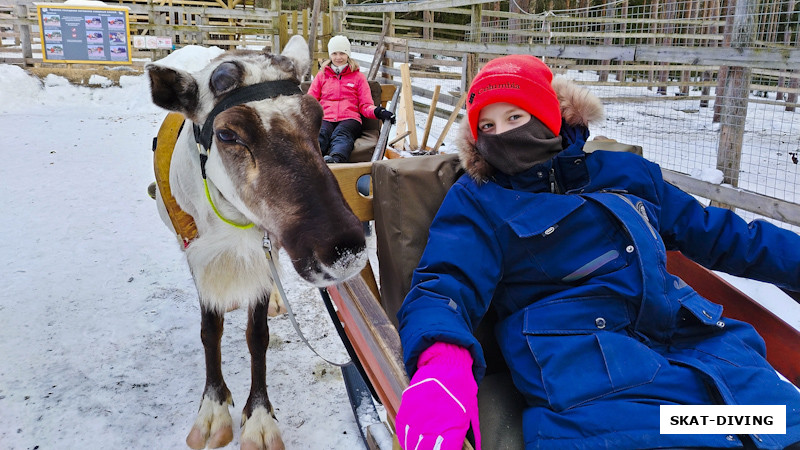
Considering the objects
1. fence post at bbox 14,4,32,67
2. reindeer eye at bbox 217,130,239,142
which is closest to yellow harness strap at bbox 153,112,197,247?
reindeer eye at bbox 217,130,239,142

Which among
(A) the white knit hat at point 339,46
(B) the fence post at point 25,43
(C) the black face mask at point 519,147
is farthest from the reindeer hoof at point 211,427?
(B) the fence post at point 25,43

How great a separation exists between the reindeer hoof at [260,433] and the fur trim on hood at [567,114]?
1414 millimetres

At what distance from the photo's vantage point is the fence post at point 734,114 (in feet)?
13.9

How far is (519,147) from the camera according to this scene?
164cm

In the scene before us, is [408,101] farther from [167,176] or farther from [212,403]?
[212,403]

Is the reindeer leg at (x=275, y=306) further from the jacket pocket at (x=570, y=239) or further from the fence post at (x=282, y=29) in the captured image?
the fence post at (x=282, y=29)

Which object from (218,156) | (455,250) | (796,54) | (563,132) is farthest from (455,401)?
(796,54)

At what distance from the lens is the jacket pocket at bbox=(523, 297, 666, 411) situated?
1.31 metres

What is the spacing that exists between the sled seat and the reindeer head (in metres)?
2.56

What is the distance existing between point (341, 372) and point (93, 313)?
1.71m

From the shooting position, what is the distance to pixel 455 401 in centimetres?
113

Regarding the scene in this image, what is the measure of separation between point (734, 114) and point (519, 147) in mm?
4033

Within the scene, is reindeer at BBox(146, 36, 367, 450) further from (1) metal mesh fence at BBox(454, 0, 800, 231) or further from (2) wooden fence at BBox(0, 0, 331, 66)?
(2) wooden fence at BBox(0, 0, 331, 66)

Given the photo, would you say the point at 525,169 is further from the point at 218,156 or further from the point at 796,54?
the point at 796,54
